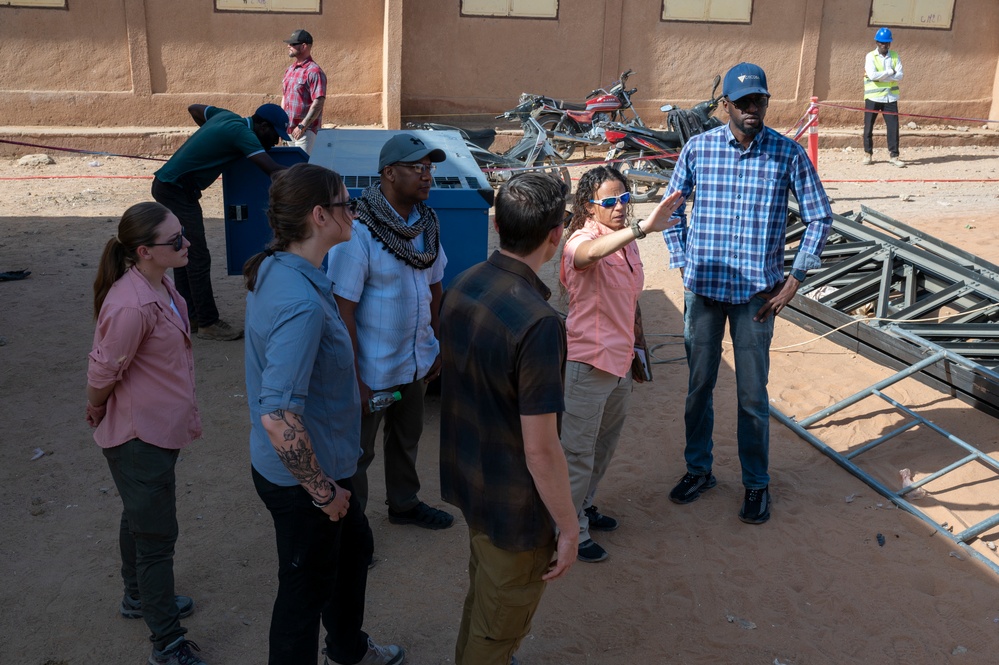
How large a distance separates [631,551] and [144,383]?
7.35 feet

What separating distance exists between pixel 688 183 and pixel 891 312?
268 centimetres

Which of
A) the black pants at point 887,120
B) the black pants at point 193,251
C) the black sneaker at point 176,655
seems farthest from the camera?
the black pants at point 887,120

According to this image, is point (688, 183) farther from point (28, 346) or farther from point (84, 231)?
point (84, 231)

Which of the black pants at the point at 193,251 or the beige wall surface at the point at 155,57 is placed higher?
the beige wall surface at the point at 155,57

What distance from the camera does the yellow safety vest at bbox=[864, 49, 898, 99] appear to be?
12.3m

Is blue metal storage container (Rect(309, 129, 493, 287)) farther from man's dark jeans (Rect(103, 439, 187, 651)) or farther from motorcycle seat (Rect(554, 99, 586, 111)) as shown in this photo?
motorcycle seat (Rect(554, 99, 586, 111))

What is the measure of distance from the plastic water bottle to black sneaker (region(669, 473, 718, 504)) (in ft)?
5.18

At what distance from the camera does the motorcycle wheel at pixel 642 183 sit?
395 inches

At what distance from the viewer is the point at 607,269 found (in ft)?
12.0

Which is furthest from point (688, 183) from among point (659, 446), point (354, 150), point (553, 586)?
point (354, 150)

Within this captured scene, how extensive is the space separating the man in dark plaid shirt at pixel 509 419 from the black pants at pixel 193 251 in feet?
12.6

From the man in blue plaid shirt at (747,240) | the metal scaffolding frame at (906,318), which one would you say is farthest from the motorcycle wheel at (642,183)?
the man in blue plaid shirt at (747,240)

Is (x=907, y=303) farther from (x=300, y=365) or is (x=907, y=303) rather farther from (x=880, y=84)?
(x=880, y=84)

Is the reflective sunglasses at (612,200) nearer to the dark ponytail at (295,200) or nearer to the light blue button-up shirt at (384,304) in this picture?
the light blue button-up shirt at (384,304)
